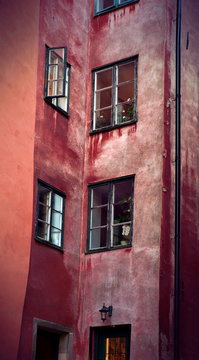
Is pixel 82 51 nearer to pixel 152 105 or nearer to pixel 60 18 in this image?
pixel 60 18

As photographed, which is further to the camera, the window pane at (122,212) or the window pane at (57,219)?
the window pane at (122,212)

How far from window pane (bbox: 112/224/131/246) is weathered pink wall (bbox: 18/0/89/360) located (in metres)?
0.99

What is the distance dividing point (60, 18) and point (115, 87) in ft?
7.45

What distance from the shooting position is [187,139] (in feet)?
56.0

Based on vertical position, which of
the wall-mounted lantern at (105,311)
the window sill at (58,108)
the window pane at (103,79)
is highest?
the window pane at (103,79)

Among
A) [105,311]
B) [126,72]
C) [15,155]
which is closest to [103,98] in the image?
[126,72]

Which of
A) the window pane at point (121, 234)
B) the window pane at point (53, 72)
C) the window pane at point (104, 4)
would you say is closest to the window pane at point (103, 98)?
the window pane at point (53, 72)

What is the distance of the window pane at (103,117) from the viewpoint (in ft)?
58.9

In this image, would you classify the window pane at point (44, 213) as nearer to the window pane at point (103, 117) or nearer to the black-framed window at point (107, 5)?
the window pane at point (103, 117)

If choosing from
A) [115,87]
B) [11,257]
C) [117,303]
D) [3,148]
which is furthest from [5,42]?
[117,303]

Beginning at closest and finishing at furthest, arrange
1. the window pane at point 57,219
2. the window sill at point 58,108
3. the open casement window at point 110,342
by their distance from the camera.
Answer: the open casement window at point 110,342, the window pane at point 57,219, the window sill at point 58,108

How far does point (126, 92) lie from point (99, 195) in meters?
2.78

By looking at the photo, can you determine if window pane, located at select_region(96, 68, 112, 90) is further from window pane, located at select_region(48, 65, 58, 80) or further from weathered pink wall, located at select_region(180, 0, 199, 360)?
weathered pink wall, located at select_region(180, 0, 199, 360)

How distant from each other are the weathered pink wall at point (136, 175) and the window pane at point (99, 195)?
0.24 metres
